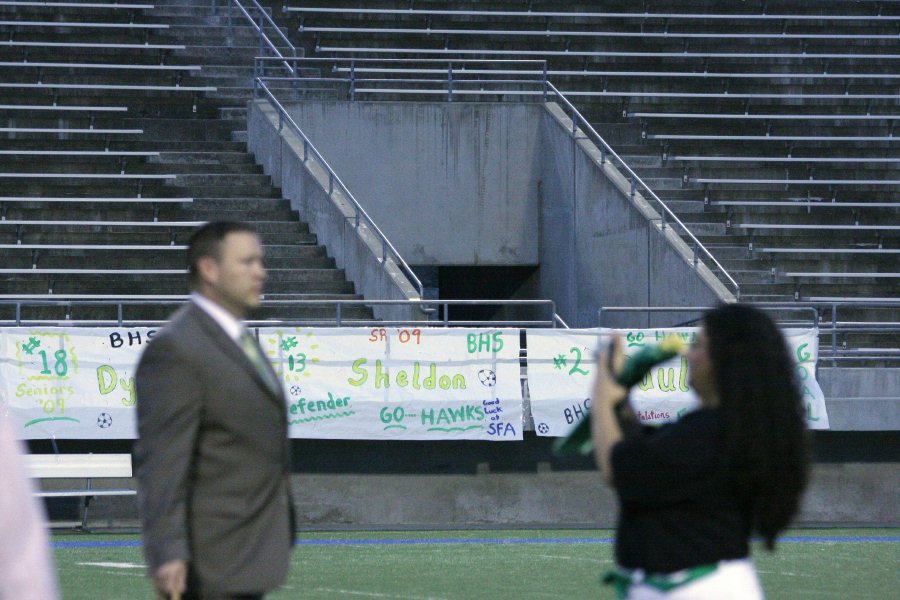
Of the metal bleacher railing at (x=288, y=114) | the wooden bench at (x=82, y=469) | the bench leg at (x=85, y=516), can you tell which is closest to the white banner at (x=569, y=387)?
the metal bleacher railing at (x=288, y=114)

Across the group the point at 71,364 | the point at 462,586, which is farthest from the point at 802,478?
the point at 71,364

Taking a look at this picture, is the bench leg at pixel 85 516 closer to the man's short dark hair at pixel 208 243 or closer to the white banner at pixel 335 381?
the white banner at pixel 335 381

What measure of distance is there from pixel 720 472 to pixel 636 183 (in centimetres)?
1845

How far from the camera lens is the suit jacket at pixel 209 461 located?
14.3 ft

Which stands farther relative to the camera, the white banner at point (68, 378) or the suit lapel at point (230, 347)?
the white banner at point (68, 378)

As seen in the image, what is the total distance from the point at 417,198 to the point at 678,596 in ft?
65.2

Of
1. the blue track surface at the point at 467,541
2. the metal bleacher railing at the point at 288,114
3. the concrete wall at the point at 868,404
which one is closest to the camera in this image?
the blue track surface at the point at 467,541

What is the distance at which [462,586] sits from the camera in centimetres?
1102

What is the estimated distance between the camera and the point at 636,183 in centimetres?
2209

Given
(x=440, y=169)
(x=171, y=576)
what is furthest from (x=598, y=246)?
(x=171, y=576)

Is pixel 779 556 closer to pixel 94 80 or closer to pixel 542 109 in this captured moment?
pixel 542 109

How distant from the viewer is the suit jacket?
4.36 meters

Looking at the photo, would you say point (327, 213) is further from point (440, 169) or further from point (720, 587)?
point (720, 587)

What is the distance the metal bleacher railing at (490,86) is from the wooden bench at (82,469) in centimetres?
818
